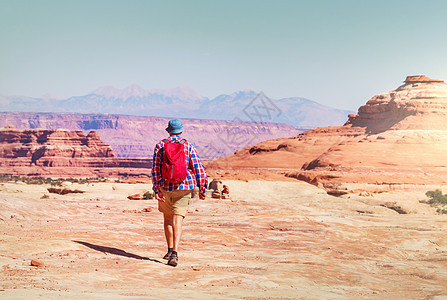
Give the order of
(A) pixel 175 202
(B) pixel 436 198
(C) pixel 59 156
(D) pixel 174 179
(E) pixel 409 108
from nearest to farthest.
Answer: (D) pixel 174 179 < (A) pixel 175 202 < (B) pixel 436 198 < (E) pixel 409 108 < (C) pixel 59 156

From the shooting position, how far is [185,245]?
29.2 ft

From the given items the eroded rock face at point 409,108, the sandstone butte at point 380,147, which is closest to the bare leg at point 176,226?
the sandstone butte at point 380,147

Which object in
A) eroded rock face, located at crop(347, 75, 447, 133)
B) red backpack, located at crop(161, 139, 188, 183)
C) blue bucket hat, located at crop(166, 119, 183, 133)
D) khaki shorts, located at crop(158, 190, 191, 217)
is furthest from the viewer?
eroded rock face, located at crop(347, 75, 447, 133)

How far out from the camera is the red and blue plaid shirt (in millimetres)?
6945

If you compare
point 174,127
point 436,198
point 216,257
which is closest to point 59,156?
→ point 436,198

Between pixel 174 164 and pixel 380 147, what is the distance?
3871 cm

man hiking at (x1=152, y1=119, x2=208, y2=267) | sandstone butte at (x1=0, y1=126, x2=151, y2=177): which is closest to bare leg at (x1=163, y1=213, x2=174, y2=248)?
man hiking at (x1=152, y1=119, x2=208, y2=267)

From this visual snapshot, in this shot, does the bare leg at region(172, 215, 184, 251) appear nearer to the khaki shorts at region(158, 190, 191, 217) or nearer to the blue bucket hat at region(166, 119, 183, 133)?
the khaki shorts at region(158, 190, 191, 217)

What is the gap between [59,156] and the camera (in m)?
103

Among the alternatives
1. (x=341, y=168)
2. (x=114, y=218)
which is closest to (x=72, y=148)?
(x=341, y=168)

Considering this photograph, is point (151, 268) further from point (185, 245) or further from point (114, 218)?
point (114, 218)

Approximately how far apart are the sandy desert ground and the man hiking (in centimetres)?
60

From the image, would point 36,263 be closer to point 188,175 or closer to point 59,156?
point 188,175

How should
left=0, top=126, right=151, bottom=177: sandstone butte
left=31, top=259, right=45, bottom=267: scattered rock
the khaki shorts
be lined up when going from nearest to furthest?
left=31, top=259, right=45, bottom=267: scattered rock, the khaki shorts, left=0, top=126, right=151, bottom=177: sandstone butte
